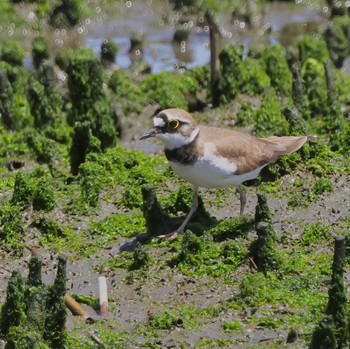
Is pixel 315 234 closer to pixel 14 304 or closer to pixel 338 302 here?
pixel 338 302

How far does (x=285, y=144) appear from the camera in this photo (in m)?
11.6

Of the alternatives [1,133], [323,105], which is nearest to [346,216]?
[323,105]

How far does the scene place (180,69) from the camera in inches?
713

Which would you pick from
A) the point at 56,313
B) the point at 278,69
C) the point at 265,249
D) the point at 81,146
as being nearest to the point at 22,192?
the point at 81,146

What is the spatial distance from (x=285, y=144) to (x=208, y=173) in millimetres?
1264

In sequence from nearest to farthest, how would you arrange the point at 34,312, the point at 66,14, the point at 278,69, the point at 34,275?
the point at 34,312 < the point at 34,275 < the point at 278,69 < the point at 66,14

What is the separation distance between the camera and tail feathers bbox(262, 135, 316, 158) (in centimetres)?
1144

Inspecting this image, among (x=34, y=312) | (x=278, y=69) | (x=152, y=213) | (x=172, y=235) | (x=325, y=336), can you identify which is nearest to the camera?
(x=325, y=336)

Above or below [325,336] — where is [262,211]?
above

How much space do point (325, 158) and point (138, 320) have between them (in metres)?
3.74

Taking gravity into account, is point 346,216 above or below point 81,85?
below

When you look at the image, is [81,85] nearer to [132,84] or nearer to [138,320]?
[132,84]

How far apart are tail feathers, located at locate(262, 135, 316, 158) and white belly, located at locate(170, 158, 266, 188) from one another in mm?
717

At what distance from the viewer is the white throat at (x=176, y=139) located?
10.6 meters
